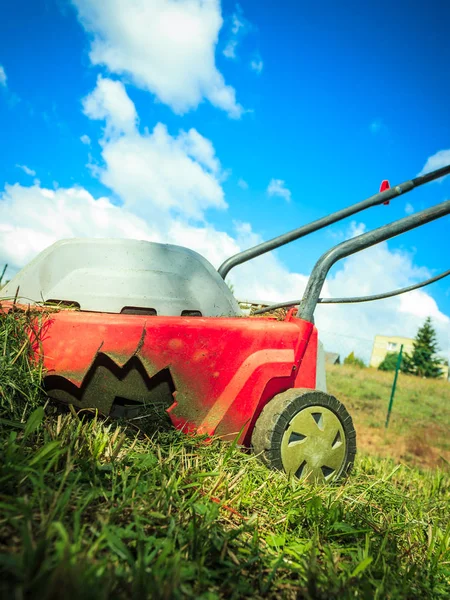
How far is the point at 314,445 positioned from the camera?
1629 millimetres

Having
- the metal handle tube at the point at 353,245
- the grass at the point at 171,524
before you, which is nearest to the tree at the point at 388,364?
the metal handle tube at the point at 353,245

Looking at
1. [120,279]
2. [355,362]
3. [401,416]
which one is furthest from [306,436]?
[355,362]

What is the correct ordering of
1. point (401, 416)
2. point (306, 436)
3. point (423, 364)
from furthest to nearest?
1. point (423, 364)
2. point (401, 416)
3. point (306, 436)

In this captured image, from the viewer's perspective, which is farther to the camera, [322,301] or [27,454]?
[322,301]

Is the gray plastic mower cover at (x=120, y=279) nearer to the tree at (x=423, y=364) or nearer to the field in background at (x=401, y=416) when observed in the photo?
the field in background at (x=401, y=416)

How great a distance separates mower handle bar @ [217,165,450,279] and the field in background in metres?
1.57

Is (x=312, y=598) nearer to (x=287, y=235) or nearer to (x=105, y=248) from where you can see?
(x=105, y=248)

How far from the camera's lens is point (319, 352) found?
2.08m

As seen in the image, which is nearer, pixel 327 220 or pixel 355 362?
pixel 327 220

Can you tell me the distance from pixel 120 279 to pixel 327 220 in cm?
152

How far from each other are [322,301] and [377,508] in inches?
47.3

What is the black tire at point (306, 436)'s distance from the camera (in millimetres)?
1552

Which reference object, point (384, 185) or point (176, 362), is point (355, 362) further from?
point (176, 362)

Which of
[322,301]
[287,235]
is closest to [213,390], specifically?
[322,301]
